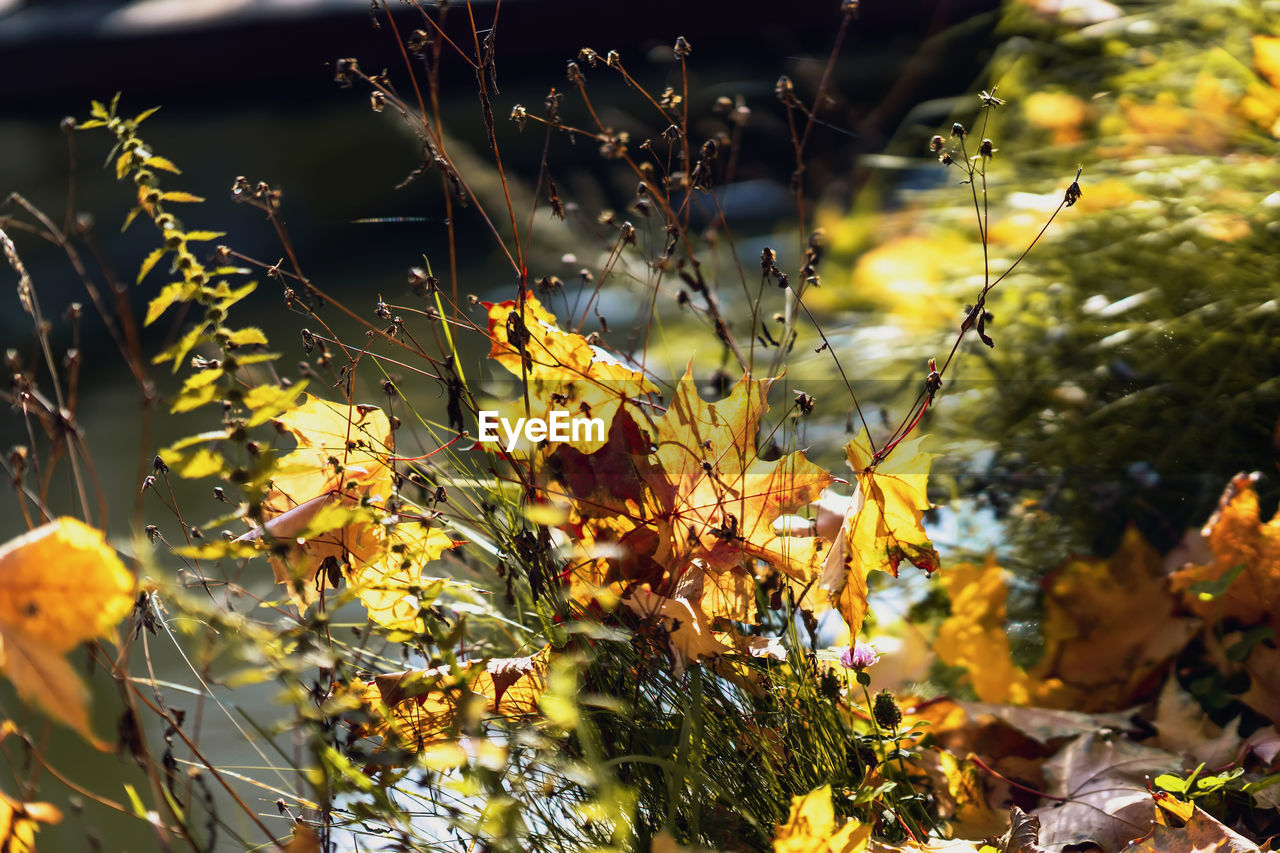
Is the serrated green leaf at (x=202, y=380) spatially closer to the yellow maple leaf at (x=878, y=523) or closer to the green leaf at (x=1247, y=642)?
the yellow maple leaf at (x=878, y=523)

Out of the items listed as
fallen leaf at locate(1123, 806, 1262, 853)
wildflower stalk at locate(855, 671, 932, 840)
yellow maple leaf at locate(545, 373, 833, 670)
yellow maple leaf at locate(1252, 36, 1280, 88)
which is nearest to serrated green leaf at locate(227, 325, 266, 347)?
yellow maple leaf at locate(545, 373, 833, 670)

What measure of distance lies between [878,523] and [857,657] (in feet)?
0.24

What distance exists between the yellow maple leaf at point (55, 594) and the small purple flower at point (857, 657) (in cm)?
28

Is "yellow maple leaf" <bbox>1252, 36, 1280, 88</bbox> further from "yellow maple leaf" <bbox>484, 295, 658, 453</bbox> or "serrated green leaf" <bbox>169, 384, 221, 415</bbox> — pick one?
"serrated green leaf" <bbox>169, 384, 221, 415</bbox>

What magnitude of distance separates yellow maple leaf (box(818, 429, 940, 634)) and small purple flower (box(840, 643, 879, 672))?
3cm

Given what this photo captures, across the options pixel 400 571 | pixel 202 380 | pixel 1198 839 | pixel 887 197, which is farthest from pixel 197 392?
pixel 887 197

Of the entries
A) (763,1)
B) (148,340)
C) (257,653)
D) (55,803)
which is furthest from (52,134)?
(257,653)

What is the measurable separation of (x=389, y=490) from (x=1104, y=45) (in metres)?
1.05

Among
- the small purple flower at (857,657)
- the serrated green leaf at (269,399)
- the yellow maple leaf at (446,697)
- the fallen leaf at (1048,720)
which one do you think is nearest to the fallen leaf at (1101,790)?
the fallen leaf at (1048,720)

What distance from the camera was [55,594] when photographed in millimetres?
245

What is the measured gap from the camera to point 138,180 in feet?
1.12

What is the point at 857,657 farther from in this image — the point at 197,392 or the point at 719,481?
the point at 197,392

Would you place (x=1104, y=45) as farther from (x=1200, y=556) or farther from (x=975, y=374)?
(x=1200, y=556)

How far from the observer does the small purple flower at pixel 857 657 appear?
1.37ft
